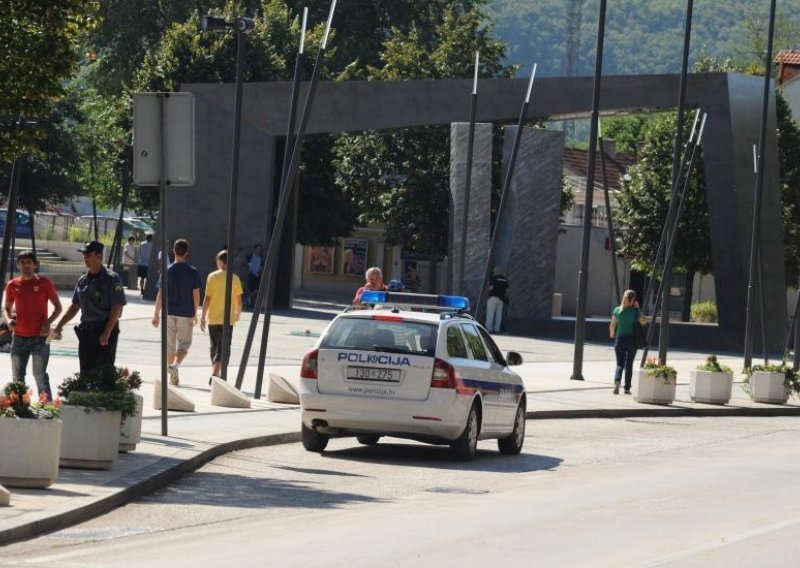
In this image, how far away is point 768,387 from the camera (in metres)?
30.1

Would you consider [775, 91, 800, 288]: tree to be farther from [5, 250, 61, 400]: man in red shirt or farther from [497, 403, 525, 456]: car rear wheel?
[5, 250, 61, 400]: man in red shirt

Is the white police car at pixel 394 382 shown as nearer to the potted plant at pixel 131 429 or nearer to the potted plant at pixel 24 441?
the potted plant at pixel 131 429

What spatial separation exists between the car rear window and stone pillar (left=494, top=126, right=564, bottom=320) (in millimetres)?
26856

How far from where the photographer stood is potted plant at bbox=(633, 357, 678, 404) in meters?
27.2

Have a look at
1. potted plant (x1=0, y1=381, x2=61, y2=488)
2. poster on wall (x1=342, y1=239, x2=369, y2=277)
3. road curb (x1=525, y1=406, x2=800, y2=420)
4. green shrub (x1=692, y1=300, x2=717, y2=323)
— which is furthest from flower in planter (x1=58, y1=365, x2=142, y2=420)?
poster on wall (x1=342, y1=239, x2=369, y2=277)

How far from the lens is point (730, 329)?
142ft

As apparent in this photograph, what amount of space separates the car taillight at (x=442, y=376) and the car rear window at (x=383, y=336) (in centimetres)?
13

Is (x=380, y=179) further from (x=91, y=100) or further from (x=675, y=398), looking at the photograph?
(x=675, y=398)

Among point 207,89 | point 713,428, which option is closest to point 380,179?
point 207,89

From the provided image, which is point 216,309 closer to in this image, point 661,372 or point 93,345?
point 93,345

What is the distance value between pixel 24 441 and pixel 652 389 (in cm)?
1671

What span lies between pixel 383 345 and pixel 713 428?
9033mm

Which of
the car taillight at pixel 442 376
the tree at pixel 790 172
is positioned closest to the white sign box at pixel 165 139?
the car taillight at pixel 442 376

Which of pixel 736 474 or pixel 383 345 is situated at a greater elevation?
pixel 383 345
